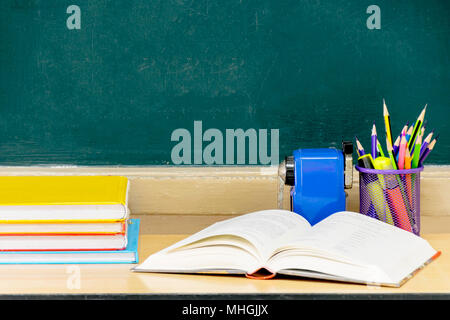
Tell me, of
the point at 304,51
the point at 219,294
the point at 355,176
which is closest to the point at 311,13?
the point at 304,51

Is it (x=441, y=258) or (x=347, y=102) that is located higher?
(x=347, y=102)

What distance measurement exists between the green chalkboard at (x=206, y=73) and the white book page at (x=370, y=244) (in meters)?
0.41

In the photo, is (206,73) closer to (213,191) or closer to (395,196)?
(213,191)

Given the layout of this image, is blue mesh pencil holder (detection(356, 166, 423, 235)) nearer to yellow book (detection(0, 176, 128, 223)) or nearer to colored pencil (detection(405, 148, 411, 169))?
colored pencil (detection(405, 148, 411, 169))

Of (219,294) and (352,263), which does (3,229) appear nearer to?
(219,294)

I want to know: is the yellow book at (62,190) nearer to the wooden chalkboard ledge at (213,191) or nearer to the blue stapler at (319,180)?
the wooden chalkboard ledge at (213,191)

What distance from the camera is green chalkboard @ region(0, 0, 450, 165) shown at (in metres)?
1.44

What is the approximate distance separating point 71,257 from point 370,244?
0.51 m

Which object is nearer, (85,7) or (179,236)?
(179,236)

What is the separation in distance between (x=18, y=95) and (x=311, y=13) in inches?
28.4

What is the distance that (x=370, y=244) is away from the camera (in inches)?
39.7

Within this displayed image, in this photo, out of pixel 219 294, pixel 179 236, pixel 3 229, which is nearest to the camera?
pixel 219 294

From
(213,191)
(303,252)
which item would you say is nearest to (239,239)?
(303,252)

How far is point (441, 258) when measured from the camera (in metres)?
1.07
